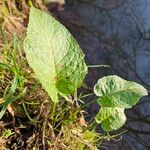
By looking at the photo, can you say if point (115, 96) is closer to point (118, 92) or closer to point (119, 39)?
point (118, 92)

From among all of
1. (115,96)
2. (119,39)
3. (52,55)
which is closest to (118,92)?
(115,96)

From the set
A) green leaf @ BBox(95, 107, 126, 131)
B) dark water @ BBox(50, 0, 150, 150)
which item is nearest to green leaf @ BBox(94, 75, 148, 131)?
green leaf @ BBox(95, 107, 126, 131)

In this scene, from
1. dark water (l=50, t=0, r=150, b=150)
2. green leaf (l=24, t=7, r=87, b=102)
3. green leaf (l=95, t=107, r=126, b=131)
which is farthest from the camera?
dark water (l=50, t=0, r=150, b=150)

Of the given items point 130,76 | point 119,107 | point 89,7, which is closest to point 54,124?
point 119,107

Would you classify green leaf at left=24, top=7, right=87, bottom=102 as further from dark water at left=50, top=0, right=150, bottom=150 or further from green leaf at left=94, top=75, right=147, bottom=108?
dark water at left=50, top=0, right=150, bottom=150

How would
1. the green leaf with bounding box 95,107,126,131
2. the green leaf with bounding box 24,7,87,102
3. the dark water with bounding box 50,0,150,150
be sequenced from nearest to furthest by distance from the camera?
the green leaf with bounding box 24,7,87,102
the green leaf with bounding box 95,107,126,131
the dark water with bounding box 50,0,150,150

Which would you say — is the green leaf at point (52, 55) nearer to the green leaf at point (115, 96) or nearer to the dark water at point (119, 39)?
the green leaf at point (115, 96)

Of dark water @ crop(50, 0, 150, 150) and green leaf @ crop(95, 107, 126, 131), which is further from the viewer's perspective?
dark water @ crop(50, 0, 150, 150)
